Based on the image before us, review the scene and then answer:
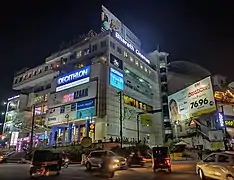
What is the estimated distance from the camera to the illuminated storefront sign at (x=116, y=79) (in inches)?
2222

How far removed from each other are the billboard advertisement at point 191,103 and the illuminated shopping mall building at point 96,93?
415 inches

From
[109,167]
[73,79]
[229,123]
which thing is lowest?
[109,167]

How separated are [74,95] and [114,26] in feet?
93.2

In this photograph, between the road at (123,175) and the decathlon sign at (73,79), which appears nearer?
the road at (123,175)

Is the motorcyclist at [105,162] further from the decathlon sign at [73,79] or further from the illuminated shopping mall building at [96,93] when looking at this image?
the decathlon sign at [73,79]

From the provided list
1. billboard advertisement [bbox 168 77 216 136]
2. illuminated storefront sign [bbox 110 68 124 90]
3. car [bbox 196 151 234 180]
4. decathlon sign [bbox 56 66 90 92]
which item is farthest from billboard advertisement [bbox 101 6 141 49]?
car [bbox 196 151 234 180]

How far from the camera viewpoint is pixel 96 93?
5316 centimetres

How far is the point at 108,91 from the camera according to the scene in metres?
54.1

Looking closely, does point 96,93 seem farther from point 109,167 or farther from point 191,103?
point 109,167

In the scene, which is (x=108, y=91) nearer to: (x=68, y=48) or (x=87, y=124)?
Answer: (x=87, y=124)

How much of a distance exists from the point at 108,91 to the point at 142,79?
68.8ft

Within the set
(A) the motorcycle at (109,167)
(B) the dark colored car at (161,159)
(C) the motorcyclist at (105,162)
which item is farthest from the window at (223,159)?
(C) the motorcyclist at (105,162)

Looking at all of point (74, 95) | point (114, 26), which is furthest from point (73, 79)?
point (114, 26)

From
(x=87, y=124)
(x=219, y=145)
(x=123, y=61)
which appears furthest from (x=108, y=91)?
(x=219, y=145)
